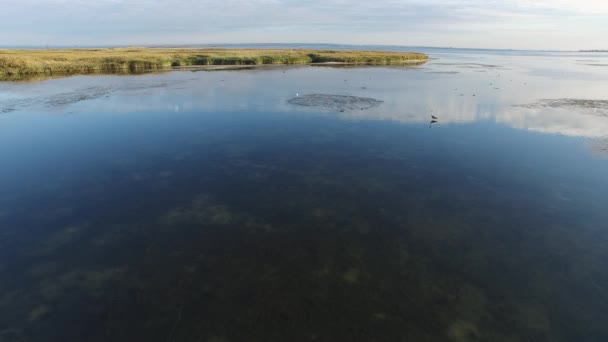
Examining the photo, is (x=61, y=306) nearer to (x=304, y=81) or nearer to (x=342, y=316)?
(x=342, y=316)

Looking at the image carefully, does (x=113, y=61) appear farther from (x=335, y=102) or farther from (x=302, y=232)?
(x=302, y=232)

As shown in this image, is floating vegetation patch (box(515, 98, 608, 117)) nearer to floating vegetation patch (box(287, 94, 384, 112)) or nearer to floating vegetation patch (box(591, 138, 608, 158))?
floating vegetation patch (box(591, 138, 608, 158))

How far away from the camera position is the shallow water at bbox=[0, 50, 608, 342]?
24.9 feet

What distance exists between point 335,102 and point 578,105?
22.9m

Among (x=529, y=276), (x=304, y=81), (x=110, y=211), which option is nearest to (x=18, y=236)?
(x=110, y=211)

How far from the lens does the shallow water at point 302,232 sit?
24.9ft

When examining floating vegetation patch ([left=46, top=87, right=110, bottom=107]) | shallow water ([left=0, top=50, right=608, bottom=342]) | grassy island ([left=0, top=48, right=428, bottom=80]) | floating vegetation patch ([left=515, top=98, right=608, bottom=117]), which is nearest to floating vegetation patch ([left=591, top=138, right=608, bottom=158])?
shallow water ([left=0, top=50, right=608, bottom=342])

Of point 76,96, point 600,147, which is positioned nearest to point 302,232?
point 600,147

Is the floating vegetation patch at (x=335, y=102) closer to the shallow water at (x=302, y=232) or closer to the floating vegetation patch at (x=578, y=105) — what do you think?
the shallow water at (x=302, y=232)

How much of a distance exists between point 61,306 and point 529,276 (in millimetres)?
11629

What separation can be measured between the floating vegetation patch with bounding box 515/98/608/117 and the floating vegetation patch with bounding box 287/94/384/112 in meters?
14.6

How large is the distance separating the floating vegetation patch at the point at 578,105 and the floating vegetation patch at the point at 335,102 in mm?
14571

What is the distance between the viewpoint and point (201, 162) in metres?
17.1

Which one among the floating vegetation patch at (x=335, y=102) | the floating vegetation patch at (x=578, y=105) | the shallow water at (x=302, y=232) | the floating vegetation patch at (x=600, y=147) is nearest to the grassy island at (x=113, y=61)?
the shallow water at (x=302, y=232)
